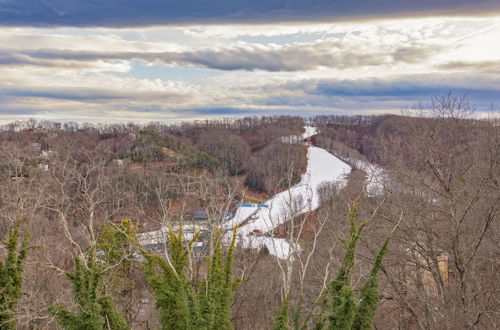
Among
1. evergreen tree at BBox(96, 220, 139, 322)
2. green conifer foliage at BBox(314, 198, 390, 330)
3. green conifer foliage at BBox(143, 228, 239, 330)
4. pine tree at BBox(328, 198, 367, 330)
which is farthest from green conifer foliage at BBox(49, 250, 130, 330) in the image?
pine tree at BBox(328, 198, 367, 330)

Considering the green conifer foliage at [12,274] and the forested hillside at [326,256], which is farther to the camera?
the green conifer foliage at [12,274]

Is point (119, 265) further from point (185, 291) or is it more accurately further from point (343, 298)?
point (343, 298)

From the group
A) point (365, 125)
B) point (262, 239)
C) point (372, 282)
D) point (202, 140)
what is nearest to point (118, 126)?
point (202, 140)

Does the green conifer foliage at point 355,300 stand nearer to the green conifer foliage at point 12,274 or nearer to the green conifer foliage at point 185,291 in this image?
the green conifer foliage at point 185,291

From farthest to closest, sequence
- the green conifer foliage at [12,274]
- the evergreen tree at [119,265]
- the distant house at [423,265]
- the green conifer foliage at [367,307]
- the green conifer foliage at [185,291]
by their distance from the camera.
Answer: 1. the evergreen tree at [119,265]
2. the distant house at [423,265]
3. the green conifer foliage at [12,274]
4. the green conifer foliage at [185,291]
5. the green conifer foliage at [367,307]

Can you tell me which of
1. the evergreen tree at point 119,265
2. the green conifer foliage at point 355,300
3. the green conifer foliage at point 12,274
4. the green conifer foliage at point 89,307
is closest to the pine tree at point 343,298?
the green conifer foliage at point 355,300

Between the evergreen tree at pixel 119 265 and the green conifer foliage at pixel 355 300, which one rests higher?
the green conifer foliage at pixel 355 300

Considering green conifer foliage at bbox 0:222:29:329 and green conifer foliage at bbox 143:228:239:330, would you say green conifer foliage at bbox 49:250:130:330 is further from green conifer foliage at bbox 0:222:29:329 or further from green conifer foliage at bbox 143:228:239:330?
green conifer foliage at bbox 0:222:29:329

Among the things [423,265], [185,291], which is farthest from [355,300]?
[423,265]
